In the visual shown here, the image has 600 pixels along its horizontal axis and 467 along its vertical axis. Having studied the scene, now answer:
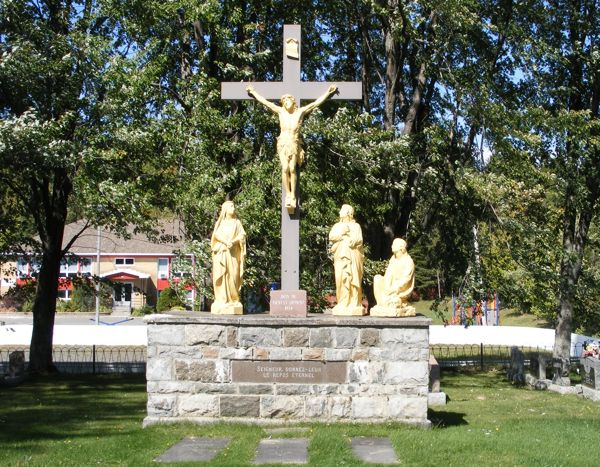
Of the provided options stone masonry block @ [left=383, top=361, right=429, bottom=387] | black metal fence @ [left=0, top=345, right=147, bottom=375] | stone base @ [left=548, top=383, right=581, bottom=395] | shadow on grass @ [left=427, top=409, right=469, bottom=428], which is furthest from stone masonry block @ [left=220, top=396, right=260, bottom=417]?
black metal fence @ [left=0, top=345, right=147, bottom=375]

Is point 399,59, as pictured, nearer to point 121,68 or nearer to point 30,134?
point 121,68

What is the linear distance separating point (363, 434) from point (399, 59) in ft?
35.6

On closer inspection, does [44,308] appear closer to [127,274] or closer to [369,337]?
[369,337]

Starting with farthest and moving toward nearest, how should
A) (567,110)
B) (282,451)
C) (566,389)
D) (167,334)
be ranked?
(567,110) < (566,389) < (167,334) < (282,451)

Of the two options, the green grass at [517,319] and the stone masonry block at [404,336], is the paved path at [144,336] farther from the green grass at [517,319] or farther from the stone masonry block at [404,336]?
the stone masonry block at [404,336]

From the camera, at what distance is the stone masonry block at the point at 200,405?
10.2 m

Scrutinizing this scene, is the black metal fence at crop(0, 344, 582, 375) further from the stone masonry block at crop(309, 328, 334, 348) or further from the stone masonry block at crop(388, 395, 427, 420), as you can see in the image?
the stone masonry block at crop(388, 395, 427, 420)

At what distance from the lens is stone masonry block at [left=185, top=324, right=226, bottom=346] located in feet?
33.5

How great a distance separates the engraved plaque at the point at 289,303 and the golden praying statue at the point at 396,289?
3.36 feet

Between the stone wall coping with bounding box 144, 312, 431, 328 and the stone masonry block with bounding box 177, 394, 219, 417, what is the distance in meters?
1.02

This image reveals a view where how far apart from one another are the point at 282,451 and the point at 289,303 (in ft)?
8.29

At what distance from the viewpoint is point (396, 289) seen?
10492 mm

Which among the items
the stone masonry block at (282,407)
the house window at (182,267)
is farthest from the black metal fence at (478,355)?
the stone masonry block at (282,407)

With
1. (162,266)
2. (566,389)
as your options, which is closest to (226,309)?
(566,389)
